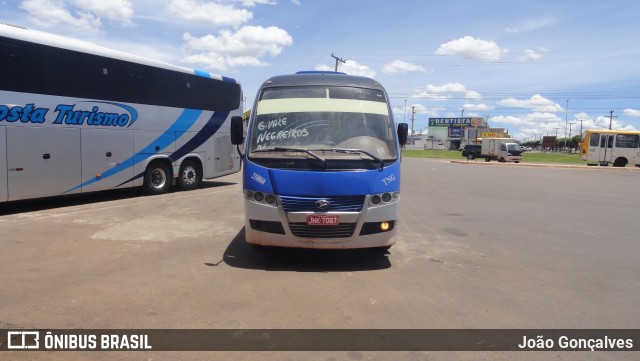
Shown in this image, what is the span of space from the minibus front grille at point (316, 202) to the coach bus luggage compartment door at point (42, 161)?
6750 mm

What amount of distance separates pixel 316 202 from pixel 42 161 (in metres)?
7.27

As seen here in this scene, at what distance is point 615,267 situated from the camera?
6.18 metres

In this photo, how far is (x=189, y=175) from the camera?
1403cm

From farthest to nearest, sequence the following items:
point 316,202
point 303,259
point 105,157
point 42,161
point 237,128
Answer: point 105,157 → point 42,161 → point 237,128 → point 303,259 → point 316,202

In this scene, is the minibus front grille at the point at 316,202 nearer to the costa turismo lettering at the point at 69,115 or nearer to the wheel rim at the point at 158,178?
the costa turismo lettering at the point at 69,115

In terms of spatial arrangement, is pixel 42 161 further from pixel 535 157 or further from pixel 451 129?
pixel 451 129

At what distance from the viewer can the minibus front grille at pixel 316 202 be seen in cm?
535

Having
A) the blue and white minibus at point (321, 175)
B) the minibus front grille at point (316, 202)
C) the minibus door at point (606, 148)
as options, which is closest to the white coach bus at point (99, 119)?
the blue and white minibus at point (321, 175)

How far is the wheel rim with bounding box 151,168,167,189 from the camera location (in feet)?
42.0

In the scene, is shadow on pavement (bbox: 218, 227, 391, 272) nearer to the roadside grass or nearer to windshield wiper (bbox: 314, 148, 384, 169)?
windshield wiper (bbox: 314, 148, 384, 169)

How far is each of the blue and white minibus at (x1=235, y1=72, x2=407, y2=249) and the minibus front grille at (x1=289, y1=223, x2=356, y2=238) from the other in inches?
0.5

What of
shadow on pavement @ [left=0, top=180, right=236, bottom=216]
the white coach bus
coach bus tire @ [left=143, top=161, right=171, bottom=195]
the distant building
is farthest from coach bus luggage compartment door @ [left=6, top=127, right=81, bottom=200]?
the distant building

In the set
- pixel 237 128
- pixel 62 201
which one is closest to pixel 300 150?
pixel 237 128

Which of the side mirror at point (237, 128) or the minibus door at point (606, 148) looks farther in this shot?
the minibus door at point (606, 148)
